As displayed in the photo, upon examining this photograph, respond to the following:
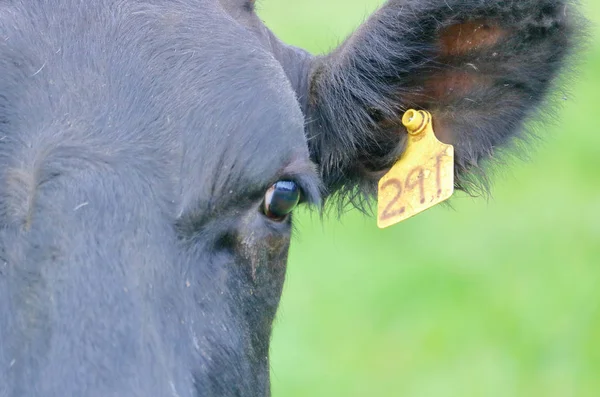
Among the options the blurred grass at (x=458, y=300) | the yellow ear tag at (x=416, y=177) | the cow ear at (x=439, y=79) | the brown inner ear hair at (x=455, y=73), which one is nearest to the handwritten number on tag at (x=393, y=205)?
the yellow ear tag at (x=416, y=177)

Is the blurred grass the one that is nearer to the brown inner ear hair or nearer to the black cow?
the brown inner ear hair

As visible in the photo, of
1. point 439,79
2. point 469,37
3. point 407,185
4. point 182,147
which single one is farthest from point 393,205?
point 182,147

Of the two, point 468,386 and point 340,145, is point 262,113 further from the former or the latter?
point 468,386

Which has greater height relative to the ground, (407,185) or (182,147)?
(182,147)

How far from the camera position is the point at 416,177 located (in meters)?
4.33

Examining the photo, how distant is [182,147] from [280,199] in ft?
1.51

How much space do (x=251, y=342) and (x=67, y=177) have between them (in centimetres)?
95

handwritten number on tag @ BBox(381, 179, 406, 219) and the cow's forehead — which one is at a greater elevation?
the cow's forehead

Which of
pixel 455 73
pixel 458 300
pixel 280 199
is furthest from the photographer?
pixel 458 300

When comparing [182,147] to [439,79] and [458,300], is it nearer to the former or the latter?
[439,79]

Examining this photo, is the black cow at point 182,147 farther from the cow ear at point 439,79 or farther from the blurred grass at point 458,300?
the blurred grass at point 458,300

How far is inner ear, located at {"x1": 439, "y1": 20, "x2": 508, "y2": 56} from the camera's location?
4.32 meters

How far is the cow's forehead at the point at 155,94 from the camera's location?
3441 mm

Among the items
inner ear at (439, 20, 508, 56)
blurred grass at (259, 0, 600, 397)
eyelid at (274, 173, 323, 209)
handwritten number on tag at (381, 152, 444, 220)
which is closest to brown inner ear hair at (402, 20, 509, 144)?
inner ear at (439, 20, 508, 56)
